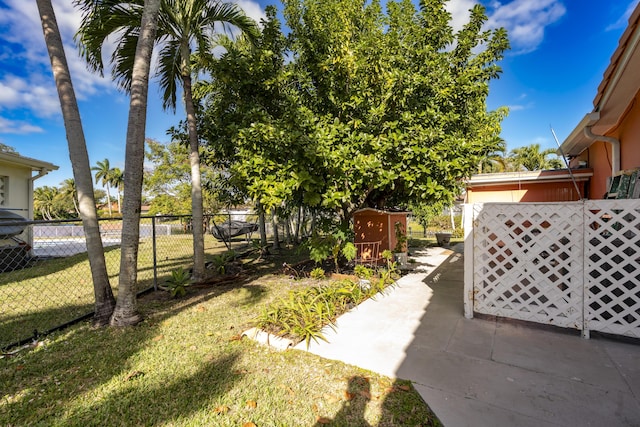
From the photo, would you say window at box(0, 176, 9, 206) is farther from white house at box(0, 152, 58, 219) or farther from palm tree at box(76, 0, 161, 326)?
palm tree at box(76, 0, 161, 326)

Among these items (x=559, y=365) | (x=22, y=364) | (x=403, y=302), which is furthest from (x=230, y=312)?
(x=559, y=365)

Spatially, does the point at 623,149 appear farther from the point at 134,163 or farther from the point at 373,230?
the point at 134,163

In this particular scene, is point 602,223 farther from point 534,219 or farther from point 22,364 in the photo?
point 22,364

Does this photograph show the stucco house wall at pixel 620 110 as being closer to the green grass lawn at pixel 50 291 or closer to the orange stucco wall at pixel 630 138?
the orange stucco wall at pixel 630 138

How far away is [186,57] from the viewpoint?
6113 mm

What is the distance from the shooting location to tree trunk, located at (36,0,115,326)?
13.0 ft

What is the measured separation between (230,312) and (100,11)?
5.69 metres

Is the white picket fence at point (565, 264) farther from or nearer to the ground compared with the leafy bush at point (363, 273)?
farther from the ground

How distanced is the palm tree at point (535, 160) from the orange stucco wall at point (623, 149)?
19535 millimetres

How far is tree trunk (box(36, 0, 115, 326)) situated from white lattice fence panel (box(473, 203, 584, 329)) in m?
5.43

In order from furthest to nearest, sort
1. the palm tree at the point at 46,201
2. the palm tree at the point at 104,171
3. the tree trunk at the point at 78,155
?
1. the palm tree at the point at 104,171
2. the palm tree at the point at 46,201
3. the tree trunk at the point at 78,155

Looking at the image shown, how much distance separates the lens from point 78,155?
406 centimetres

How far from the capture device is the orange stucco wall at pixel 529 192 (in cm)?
838

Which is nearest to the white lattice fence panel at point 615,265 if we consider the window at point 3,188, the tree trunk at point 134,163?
the tree trunk at point 134,163
